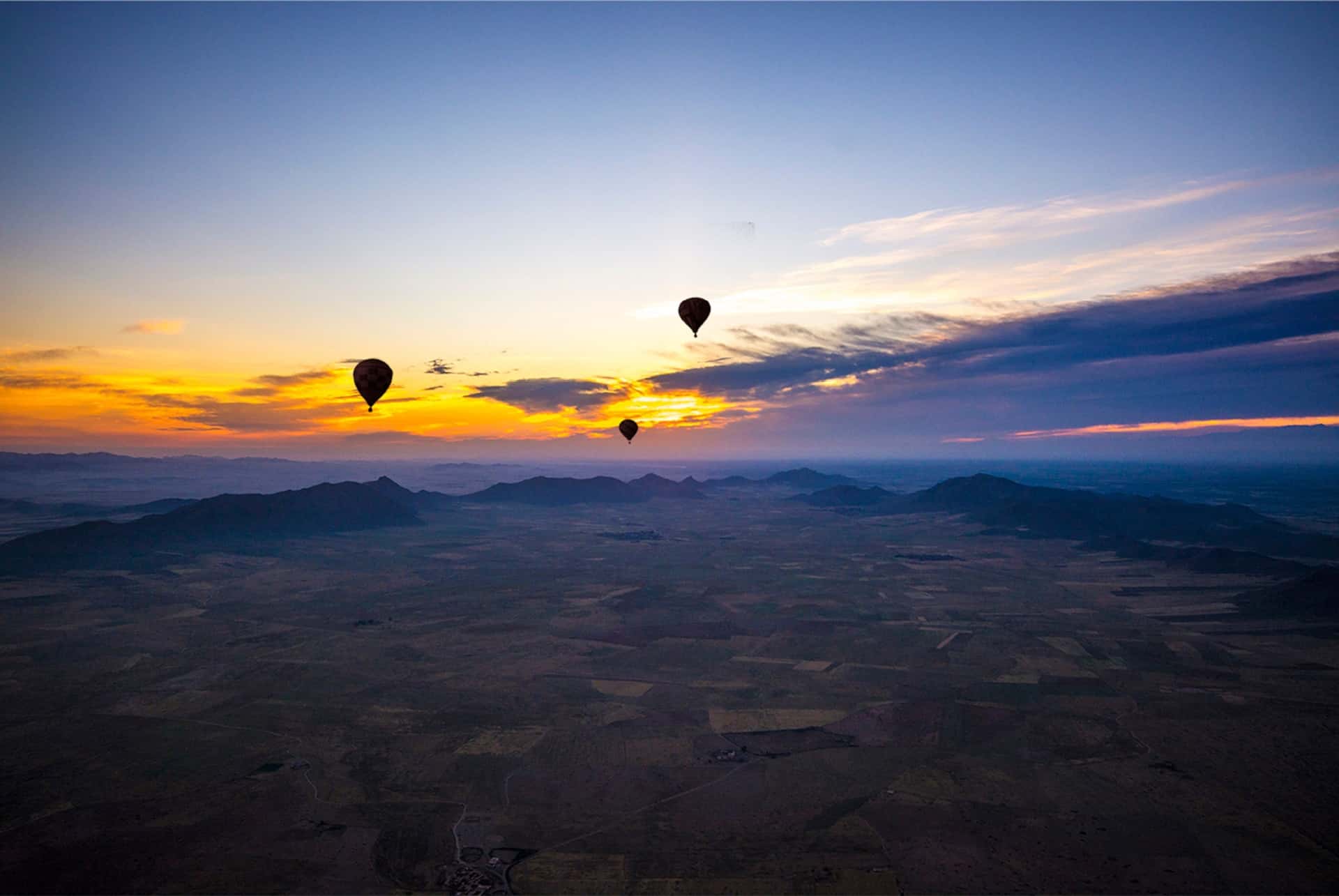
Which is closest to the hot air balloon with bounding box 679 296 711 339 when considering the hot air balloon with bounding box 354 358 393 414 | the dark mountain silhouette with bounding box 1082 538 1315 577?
the hot air balloon with bounding box 354 358 393 414

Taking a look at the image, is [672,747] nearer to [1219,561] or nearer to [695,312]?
[695,312]

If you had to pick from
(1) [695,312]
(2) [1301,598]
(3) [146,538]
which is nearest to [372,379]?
(1) [695,312]

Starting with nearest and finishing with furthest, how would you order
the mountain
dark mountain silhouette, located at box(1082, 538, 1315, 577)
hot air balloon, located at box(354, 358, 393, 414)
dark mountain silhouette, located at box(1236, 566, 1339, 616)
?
hot air balloon, located at box(354, 358, 393, 414) → dark mountain silhouette, located at box(1236, 566, 1339, 616) → dark mountain silhouette, located at box(1082, 538, 1315, 577) → the mountain

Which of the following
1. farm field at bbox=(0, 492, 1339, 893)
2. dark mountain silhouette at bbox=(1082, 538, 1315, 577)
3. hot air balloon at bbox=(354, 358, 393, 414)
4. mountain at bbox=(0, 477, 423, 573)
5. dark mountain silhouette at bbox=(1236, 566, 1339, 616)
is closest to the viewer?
farm field at bbox=(0, 492, 1339, 893)

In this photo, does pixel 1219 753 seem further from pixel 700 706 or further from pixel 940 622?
pixel 940 622

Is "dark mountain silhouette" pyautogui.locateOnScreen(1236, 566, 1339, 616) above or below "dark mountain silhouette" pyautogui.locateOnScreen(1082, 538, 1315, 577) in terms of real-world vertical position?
above

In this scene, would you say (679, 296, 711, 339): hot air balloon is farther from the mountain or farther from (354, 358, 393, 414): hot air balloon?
the mountain

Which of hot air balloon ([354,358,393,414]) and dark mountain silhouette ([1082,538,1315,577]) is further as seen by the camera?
dark mountain silhouette ([1082,538,1315,577])

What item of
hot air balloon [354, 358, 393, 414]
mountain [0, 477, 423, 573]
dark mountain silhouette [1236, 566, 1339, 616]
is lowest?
dark mountain silhouette [1236, 566, 1339, 616]
